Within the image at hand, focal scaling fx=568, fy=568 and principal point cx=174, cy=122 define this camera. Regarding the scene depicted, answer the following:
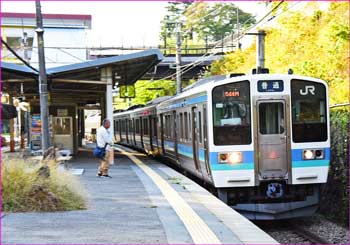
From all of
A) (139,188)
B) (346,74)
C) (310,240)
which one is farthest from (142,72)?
(310,240)

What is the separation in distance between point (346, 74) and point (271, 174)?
8.12m

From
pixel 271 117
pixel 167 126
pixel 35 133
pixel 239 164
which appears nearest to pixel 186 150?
pixel 239 164

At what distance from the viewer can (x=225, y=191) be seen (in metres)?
11.3

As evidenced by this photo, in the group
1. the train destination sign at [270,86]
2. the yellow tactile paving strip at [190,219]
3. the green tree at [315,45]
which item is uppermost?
the green tree at [315,45]

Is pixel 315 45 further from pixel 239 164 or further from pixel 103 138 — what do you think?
pixel 239 164

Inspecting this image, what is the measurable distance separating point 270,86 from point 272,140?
108 centimetres

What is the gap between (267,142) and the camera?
11.2 metres

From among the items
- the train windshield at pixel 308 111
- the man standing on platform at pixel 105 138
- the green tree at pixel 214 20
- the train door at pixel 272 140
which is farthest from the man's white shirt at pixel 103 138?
the green tree at pixel 214 20

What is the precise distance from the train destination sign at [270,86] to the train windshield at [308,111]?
27 cm

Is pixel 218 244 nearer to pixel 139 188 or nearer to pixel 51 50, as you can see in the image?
pixel 139 188

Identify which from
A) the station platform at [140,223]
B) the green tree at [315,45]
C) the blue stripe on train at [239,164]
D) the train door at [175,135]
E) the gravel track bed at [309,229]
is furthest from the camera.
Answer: the green tree at [315,45]

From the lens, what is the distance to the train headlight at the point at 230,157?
11133 mm

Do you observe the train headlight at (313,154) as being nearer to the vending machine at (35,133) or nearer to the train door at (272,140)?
the train door at (272,140)

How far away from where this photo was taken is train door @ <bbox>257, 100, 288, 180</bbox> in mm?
11172
